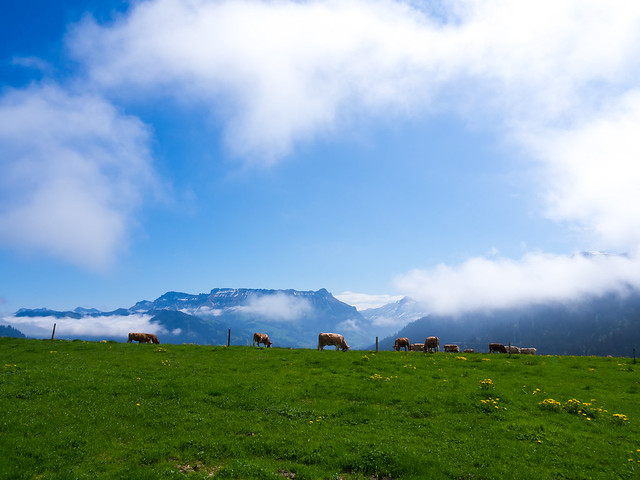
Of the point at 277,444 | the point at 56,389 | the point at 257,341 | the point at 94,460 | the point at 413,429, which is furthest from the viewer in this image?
the point at 257,341

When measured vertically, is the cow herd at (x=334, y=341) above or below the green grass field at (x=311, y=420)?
above

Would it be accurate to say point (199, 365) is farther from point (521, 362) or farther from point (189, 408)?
point (521, 362)

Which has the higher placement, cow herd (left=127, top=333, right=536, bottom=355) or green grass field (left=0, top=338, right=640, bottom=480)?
cow herd (left=127, top=333, right=536, bottom=355)

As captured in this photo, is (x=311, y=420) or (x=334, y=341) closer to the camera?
(x=311, y=420)

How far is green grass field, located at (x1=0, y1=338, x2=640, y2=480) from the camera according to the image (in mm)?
14992

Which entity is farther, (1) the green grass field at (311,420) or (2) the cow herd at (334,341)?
(2) the cow herd at (334,341)

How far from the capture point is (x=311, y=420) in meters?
20.0

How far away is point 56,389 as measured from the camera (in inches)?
896

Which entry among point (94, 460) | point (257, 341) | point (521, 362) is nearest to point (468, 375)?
point (521, 362)

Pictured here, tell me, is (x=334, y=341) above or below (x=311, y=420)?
above

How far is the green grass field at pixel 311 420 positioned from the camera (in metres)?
15.0

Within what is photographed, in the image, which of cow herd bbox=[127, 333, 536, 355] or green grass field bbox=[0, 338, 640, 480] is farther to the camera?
cow herd bbox=[127, 333, 536, 355]

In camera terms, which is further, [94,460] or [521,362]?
[521,362]

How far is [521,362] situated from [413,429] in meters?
23.8
